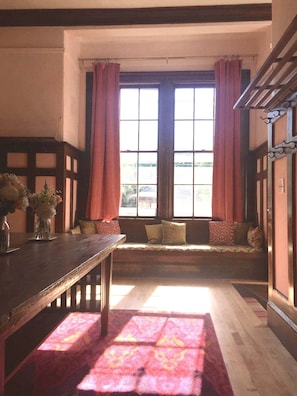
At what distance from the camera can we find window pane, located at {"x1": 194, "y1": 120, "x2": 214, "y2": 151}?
5.50 meters

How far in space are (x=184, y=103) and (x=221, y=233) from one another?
2321 mm

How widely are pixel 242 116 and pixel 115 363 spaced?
4394mm

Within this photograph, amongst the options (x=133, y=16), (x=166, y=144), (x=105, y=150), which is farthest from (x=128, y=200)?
(x=133, y=16)

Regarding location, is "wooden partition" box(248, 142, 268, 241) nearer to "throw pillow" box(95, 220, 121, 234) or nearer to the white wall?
"throw pillow" box(95, 220, 121, 234)

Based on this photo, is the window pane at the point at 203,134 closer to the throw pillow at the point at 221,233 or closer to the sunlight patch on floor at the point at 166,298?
the throw pillow at the point at 221,233

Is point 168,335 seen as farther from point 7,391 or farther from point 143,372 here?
point 7,391

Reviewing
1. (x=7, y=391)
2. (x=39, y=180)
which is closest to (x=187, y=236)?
(x=39, y=180)

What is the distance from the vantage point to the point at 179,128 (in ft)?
18.2

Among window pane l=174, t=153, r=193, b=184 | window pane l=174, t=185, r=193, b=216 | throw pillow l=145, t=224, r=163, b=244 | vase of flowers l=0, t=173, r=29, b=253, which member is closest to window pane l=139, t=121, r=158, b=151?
window pane l=174, t=153, r=193, b=184

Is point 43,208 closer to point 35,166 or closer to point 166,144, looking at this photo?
point 35,166

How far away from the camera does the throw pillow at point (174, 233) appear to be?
5.15 metres

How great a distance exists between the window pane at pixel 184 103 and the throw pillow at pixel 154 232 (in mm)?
1914

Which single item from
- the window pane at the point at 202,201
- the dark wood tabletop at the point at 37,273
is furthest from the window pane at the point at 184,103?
the dark wood tabletop at the point at 37,273

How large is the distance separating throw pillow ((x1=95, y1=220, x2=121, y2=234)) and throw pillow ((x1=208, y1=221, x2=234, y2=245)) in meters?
1.55
